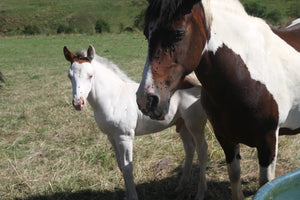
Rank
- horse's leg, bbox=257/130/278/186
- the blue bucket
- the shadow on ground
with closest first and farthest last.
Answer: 1. the blue bucket
2. horse's leg, bbox=257/130/278/186
3. the shadow on ground

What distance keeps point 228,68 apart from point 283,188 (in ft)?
2.61

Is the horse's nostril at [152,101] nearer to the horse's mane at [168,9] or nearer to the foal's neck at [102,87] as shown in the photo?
the horse's mane at [168,9]

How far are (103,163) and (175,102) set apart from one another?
138cm

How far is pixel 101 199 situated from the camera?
309 centimetres

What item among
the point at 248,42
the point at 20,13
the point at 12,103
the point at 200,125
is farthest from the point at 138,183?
the point at 20,13

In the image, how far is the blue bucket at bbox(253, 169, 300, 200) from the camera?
3.92 ft

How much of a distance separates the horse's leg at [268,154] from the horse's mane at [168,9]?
3.44 ft

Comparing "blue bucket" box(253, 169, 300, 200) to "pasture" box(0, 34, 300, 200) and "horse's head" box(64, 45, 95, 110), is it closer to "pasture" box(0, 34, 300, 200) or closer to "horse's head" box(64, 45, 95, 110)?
"pasture" box(0, 34, 300, 200)

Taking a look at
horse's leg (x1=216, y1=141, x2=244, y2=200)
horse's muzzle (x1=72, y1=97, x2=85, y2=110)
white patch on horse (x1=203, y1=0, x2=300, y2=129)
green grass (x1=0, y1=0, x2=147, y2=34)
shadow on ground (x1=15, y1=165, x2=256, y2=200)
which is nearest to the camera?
white patch on horse (x1=203, y1=0, x2=300, y2=129)

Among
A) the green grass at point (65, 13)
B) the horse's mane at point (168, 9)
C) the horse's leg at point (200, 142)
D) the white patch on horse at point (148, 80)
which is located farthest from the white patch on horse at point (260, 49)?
the green grass at point (65, 13)

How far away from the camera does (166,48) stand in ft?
4.89

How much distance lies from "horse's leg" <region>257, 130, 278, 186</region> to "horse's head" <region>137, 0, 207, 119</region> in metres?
0.85

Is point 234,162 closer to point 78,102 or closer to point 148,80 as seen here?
point 148,80

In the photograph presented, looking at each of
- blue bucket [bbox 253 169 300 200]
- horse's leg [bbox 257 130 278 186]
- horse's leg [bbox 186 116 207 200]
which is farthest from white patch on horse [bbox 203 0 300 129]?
horse's leg [bbox 186 116 207 200]
